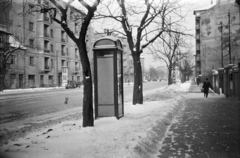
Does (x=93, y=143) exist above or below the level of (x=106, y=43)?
below

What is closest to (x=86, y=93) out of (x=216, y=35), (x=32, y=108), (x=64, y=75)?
(x=32, y=108)

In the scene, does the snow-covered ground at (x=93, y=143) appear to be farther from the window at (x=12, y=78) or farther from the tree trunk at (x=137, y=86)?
the window at (x=12, y=78)

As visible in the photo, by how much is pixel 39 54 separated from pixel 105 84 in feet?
133

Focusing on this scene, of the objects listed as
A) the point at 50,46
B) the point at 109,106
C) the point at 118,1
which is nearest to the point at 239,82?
the point at 118,1

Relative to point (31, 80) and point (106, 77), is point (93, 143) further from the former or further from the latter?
point (31, 80)

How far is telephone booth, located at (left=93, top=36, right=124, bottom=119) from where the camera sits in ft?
27.4

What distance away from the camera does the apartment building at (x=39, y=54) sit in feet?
127

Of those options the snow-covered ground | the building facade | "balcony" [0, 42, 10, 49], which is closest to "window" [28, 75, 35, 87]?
"balcony" [0, 42, 10, 49]

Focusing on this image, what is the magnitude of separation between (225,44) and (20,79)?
127 ft

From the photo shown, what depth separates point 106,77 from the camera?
852 cm

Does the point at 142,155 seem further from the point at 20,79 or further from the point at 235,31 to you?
the point at 235,31

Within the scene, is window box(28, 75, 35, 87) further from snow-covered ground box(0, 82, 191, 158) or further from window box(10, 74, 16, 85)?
snow-covered ground box(0, 82, 191, 158)

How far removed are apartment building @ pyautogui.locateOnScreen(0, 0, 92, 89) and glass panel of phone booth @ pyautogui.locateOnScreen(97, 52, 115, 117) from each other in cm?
2619

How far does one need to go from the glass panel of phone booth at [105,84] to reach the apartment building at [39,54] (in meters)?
26.2
